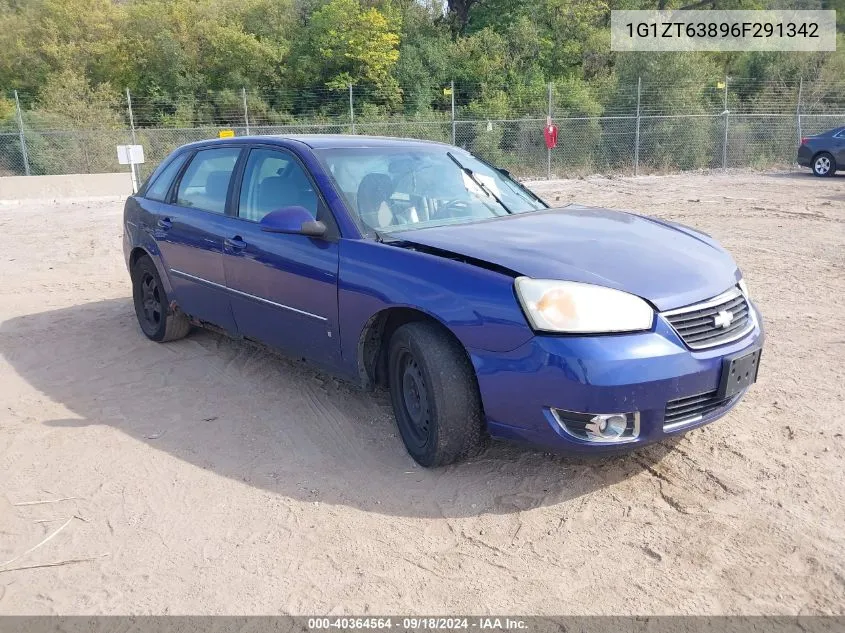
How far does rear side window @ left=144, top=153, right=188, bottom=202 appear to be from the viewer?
216 inches

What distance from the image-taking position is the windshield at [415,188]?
3.95 meters

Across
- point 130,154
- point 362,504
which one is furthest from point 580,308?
point 130,154

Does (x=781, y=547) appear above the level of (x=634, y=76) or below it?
below

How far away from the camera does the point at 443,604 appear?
257cm

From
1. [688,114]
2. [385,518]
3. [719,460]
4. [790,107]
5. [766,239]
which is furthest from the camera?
[790,107]

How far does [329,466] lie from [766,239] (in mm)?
7832

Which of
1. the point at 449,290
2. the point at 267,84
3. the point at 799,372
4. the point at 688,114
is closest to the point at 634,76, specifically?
the point at 688,114

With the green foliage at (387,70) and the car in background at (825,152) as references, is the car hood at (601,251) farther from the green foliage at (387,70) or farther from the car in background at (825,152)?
the green foliage at (387,70)

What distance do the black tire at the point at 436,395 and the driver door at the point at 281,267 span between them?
52 centimetres

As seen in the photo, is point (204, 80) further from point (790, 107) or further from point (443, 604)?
point (443, 604)

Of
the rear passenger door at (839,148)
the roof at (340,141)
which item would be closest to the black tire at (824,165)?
the rear passenger door at (839,148)

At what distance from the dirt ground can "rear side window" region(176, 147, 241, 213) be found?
1167mm

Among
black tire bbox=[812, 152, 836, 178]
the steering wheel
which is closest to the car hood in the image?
the steering wheel

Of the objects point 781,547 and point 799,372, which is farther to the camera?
point 799,372
